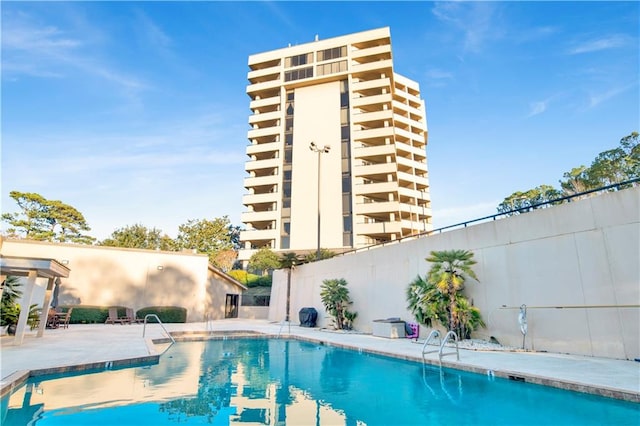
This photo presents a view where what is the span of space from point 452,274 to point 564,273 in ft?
9.42

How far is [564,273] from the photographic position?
337 inches

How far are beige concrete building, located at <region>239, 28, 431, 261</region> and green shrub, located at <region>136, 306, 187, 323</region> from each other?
1737cm

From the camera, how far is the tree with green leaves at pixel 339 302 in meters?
16.7

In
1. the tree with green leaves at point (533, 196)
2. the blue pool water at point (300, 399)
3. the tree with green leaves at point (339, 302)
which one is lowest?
the blue pool water at point (300, 399)

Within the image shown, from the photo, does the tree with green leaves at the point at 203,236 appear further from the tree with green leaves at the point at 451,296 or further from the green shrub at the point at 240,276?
the tree with green leaves at the point at 451,296

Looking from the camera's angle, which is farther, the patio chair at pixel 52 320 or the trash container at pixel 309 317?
the trash container at pixel 309 317

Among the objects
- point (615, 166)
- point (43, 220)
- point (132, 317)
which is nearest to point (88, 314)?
point (132, 317)

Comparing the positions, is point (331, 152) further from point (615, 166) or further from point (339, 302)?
point (615, 166)

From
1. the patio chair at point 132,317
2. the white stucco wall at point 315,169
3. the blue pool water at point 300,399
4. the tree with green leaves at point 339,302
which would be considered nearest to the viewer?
the blue pool water at point 300,399

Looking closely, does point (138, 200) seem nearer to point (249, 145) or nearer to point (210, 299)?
point (210, 299)

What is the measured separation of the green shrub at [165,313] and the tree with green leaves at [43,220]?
2376cm

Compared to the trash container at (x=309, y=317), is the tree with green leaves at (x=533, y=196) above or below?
above

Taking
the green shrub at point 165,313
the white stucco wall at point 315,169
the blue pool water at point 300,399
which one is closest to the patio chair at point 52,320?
the green shrub at point 165,313

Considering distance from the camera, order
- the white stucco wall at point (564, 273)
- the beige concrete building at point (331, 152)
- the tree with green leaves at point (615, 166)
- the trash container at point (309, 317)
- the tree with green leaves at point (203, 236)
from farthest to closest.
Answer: the tree with green leaves at point (203, 236)
the beige concrete building at point (331, 152)
the tree with green leaves at point (615, 166)
the trash container at point (309, 317)
the white stucco wall at point (564, 273)
